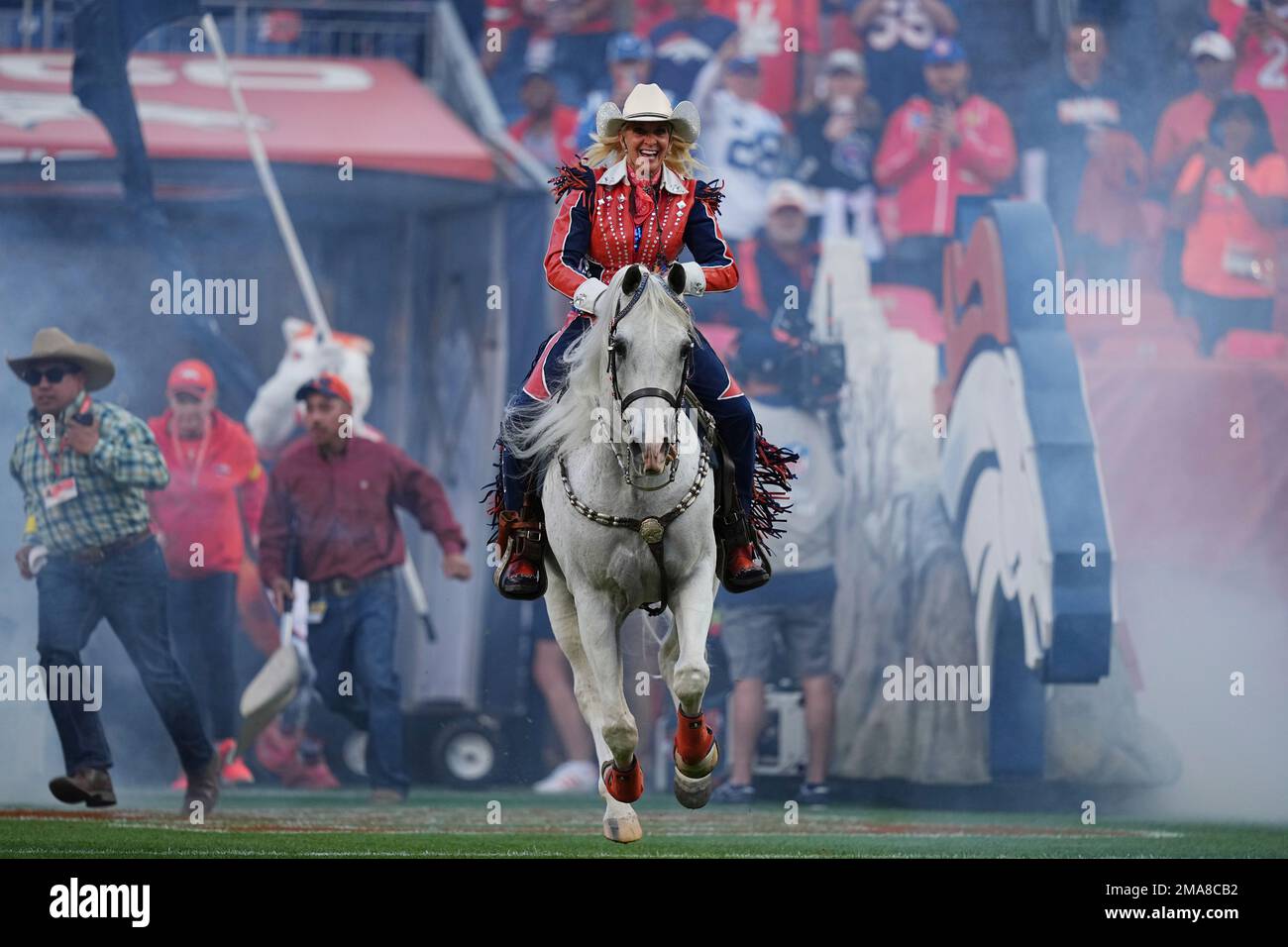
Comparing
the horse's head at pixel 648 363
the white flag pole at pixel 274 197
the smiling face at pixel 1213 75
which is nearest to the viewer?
the horse's head at pixel 648 363

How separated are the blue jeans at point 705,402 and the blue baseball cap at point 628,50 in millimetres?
6145

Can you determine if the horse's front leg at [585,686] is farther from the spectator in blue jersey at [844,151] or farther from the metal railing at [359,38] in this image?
the metal railing at [359,38]

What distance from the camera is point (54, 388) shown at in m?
12.0

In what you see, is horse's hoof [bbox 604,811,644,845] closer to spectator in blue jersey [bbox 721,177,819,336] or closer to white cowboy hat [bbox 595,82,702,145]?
white cowboy hat [bbox 595,82,702,145]

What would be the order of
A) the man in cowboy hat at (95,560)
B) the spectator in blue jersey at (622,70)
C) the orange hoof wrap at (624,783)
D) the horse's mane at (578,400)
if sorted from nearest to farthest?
the horse's mane at (578,400) → the orange hoof wrap at (624,783) → the man in cowboy hat at (95,560) → the spectator in blue jersey at (622,70)

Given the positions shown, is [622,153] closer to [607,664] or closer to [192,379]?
[607,664]

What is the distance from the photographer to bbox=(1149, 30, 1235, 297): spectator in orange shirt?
1395 centimetres

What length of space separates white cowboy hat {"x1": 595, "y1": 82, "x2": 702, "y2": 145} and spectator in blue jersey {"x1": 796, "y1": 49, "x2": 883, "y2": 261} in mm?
5792

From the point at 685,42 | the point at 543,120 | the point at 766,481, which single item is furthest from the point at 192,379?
the point at 766,481

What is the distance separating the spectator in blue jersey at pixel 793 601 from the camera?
41.9 ft

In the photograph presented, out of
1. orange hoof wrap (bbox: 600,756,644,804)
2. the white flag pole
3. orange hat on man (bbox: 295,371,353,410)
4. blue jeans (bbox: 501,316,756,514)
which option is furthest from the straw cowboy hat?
orange hoof wrap (bbox: 600,756,644,804)

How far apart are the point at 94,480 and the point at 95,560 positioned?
486 millimetres

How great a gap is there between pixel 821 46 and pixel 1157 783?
5.78 meters

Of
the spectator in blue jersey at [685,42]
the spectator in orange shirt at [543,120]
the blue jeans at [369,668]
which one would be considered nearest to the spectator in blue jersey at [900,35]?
the spectator in blue jersey at [685,42]
